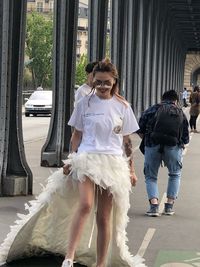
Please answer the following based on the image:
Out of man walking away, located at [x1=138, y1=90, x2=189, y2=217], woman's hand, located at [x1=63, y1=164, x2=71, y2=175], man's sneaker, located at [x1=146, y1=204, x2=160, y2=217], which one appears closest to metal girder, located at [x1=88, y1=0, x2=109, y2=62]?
man walking away, located at [x1=138, y1=90, x2=189, y2=217]

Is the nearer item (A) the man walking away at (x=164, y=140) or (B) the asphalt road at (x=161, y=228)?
(B) the asphalt road at (x=161, y=228)

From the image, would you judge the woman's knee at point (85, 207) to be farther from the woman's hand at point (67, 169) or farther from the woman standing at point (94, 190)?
the woman's hand at point (67, 169)

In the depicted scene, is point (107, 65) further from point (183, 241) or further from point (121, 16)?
point (121, 16)

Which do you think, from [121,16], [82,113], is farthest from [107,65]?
[121,16]

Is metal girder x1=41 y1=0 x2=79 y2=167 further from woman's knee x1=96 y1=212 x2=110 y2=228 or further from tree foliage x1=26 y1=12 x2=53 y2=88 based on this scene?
tree foliage x1=26 y1=12 x2=53 y2=88

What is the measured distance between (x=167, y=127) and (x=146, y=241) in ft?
6.27

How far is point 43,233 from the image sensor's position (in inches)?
235

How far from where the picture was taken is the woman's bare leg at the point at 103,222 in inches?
218

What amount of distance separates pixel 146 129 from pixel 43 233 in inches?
123

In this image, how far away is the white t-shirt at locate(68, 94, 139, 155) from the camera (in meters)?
5.55

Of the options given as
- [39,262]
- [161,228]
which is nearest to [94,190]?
[39,262]

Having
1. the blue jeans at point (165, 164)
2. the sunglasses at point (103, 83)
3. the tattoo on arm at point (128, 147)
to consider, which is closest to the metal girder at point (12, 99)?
the blue jeans at point (165, 164)

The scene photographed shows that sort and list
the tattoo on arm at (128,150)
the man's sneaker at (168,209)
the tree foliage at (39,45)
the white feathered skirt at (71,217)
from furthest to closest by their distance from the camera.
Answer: the tree foliage at (39,45)
the man's sneaker at (168,209)
the tattoo on arm at (128,150)
the white feathered skirt at (71,217)

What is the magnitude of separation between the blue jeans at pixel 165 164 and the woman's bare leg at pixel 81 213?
3.28 m
